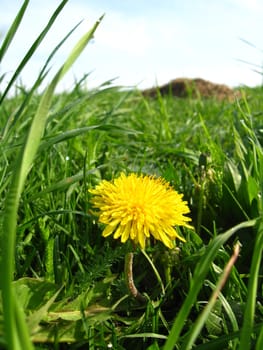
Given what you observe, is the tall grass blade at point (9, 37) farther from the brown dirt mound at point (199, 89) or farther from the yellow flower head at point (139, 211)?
the brown dirt mound at point (199, 89)

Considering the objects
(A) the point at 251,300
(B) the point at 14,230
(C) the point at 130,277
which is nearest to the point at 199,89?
(C) the point at 130,277

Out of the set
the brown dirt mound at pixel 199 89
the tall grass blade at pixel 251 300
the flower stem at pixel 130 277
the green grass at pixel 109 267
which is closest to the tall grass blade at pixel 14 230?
the green grass at pixel 109 267

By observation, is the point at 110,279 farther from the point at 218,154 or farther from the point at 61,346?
the point at 218,154

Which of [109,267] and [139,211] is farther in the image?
[109,267]

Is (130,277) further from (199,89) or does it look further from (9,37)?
(199,89)

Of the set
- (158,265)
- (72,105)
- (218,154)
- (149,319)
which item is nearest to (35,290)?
(149,319)

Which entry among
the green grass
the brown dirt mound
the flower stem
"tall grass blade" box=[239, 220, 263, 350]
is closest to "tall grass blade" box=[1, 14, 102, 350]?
the green grass

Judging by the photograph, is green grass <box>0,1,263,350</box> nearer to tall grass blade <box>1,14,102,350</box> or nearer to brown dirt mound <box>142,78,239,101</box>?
tall grass blade <box>1,14,102,350</box>

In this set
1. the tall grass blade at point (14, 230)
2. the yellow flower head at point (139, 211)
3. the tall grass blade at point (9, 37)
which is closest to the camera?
the tall grass blade at point (14, 230)

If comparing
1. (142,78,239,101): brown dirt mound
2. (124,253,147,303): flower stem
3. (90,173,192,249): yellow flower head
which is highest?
(142,78,239,101): brown dirt mound

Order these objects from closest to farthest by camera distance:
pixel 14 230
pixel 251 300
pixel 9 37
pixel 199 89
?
pixel 14 230 < pixel 251 300 < pixel 9 37 < pixel 199 89
